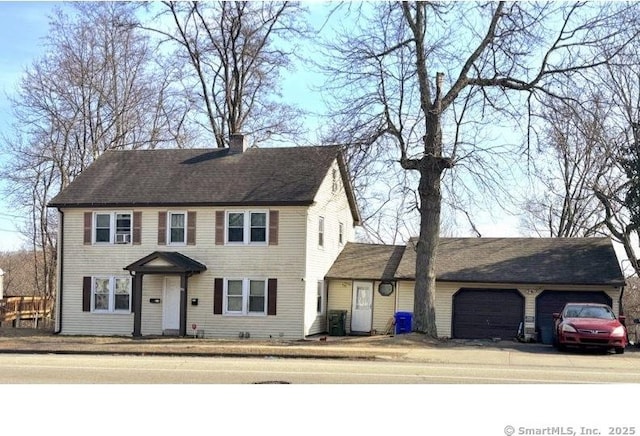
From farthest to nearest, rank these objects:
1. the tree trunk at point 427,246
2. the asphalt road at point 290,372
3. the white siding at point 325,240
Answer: the white siding at point 325,240 < the tree trunk at point 427,246 < the asphalt road at point 290,372

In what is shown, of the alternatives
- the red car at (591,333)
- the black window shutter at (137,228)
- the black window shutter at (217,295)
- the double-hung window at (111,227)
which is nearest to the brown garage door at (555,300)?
the red car at (591,333)

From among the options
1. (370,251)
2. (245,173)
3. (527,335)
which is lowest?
(527,335)

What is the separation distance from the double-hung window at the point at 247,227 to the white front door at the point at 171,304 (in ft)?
9.75

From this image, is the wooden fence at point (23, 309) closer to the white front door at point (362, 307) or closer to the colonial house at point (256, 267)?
the colonial house at point (256, 267)

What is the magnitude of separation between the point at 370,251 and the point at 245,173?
7.33 metres

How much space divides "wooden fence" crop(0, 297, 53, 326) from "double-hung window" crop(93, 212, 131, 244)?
10.2m

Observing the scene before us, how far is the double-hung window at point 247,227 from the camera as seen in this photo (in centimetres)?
2967

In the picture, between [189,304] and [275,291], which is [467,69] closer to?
[275,291]

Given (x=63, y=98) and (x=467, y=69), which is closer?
(x=467, y=69)

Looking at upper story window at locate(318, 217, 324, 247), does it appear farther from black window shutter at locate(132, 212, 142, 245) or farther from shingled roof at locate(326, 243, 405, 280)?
black window shutter at locate(132, 212, 142, 245)

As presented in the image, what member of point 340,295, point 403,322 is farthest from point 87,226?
point 403,322

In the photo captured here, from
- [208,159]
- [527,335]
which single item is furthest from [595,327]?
[208,159]

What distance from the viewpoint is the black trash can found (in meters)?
31.1

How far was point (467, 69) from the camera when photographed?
26109mm
